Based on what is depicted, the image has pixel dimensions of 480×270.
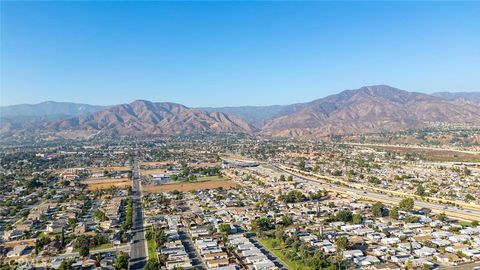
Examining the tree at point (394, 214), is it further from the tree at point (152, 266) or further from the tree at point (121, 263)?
the tree at point (121, 263)

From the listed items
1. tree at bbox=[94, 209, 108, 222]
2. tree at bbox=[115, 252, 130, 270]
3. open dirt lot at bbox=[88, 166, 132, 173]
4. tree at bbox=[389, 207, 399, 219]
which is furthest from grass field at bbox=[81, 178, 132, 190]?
tree at bbox=[389, 207, 399, 219]

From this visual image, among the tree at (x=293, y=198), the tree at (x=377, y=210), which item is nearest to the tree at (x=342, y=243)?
the tree at (x=377, y=210)

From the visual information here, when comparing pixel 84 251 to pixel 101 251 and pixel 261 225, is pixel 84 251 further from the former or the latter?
pixel 261 225

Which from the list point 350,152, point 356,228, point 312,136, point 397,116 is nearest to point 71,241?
point 356,228

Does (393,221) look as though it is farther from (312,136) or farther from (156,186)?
(312,136)

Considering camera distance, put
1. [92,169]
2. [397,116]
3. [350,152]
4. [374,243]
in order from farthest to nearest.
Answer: [397,116] < [350,152] < [92,169] < [374,243]
